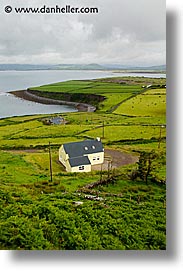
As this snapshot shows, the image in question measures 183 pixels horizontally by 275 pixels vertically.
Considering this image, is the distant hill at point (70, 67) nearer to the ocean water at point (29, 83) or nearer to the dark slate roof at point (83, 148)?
the ocean water at point (29, 83)

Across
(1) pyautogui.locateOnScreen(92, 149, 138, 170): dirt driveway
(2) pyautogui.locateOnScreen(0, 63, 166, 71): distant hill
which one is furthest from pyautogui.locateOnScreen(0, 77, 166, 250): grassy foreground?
(2) pyautogui.locateOnScreen(0, 63, 166, 71): distant hill

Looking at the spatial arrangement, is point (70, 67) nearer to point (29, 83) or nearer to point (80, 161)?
point (29, 83)

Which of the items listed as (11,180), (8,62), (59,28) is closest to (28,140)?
(11,180)

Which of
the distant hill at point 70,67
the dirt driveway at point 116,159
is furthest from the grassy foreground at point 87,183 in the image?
the distant hill at point 70,67

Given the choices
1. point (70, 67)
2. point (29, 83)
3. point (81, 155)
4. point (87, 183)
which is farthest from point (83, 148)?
point (29, 83)

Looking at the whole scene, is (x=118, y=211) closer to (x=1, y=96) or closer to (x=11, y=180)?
(x=11, y=180)

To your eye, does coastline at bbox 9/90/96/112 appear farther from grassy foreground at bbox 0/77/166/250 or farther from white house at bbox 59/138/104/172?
white house at bbox 59/138/104/172
